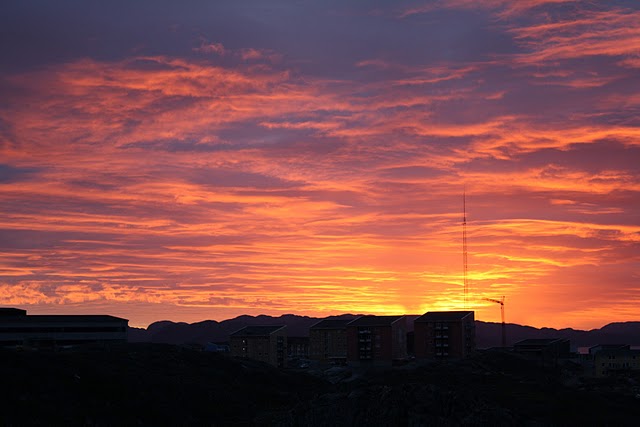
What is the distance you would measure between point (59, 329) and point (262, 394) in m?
51.3

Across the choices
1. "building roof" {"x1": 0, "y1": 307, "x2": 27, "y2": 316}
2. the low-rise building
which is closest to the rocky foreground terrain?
the low-rise building

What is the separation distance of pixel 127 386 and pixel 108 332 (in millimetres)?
57653

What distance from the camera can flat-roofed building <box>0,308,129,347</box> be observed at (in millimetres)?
158125

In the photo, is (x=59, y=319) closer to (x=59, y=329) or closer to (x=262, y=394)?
(x=59, y=329)

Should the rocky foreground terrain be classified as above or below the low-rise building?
below

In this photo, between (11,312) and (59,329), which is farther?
(11,312)

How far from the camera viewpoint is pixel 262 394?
13438 centimetres

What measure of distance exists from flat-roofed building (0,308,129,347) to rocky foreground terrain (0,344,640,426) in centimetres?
1137

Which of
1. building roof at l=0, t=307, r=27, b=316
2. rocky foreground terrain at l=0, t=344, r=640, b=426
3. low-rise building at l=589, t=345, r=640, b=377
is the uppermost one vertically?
building roof at l=0, t=307, r=27, b=316

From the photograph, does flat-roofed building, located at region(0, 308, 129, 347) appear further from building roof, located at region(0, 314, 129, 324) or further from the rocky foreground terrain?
the rocky foreground terrain

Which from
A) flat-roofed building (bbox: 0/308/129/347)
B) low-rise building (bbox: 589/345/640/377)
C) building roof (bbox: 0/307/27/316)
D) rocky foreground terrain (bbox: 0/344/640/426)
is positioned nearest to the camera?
rocky foreground terrain (bbox: 0/344/640/426)

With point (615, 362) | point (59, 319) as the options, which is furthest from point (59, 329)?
point (615, 362)

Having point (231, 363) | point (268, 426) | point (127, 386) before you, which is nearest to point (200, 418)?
point (127, 386)

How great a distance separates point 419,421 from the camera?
74812mm
